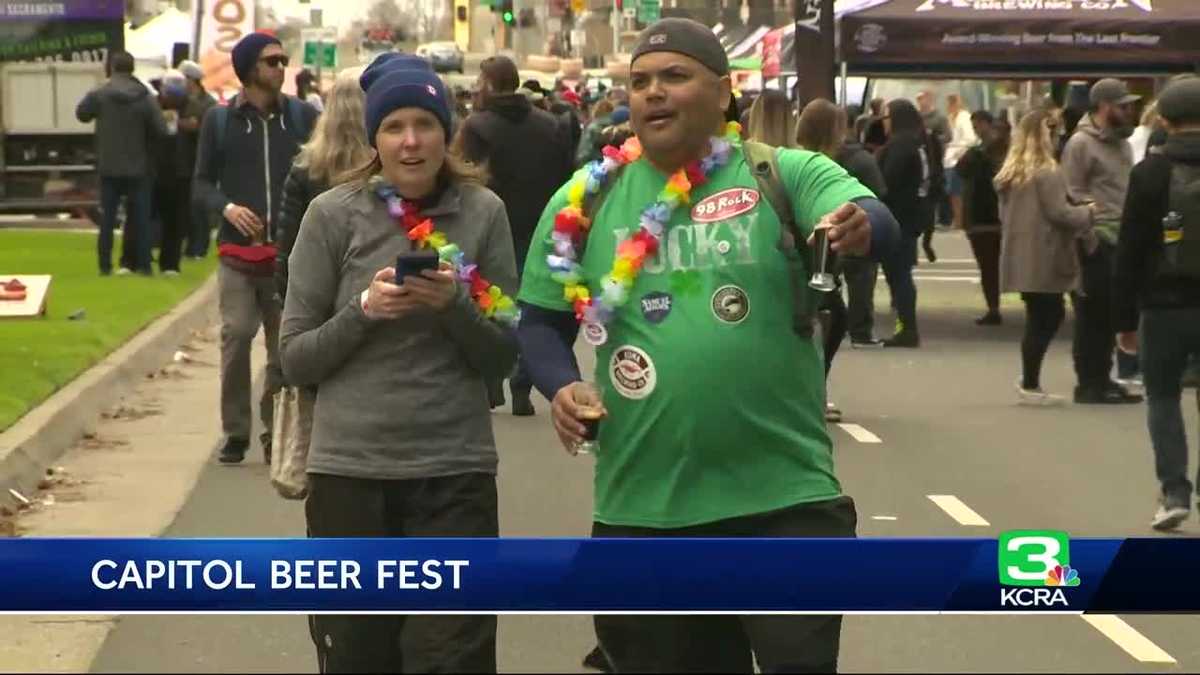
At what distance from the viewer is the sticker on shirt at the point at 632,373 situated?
530 cm

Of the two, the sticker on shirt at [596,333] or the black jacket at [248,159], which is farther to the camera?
the black jacket at [248,159]

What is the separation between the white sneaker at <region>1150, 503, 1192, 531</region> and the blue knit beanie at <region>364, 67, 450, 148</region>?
5519mm

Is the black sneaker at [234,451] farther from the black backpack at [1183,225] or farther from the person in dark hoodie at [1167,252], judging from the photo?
the black backpack at [1183,225]

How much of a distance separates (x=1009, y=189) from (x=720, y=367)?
1103 cm

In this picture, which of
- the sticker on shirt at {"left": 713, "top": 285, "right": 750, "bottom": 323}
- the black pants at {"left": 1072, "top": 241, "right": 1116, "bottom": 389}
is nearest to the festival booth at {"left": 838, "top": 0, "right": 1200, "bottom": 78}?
the black pants at {"left": 1072, "top": 241, "right": 1116, "bottom": 389}

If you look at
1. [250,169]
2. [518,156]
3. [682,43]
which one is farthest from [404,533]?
[518,156]

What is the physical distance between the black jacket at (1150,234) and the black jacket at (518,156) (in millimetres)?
4975

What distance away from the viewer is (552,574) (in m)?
5.39

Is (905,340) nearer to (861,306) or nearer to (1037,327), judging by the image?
(861,306)

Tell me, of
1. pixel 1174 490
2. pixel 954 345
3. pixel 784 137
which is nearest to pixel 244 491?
pixel 784 137

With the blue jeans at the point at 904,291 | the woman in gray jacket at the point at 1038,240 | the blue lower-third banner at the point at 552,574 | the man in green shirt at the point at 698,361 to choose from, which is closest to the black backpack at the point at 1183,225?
the blue lower-third banner at the point at 552,574

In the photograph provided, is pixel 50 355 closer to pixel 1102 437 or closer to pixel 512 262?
pixel 1102 437

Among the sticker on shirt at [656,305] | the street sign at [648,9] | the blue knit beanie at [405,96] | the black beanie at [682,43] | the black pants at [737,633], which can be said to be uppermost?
the black beanie at [682,43]

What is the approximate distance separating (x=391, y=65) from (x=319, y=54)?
2000 inches
